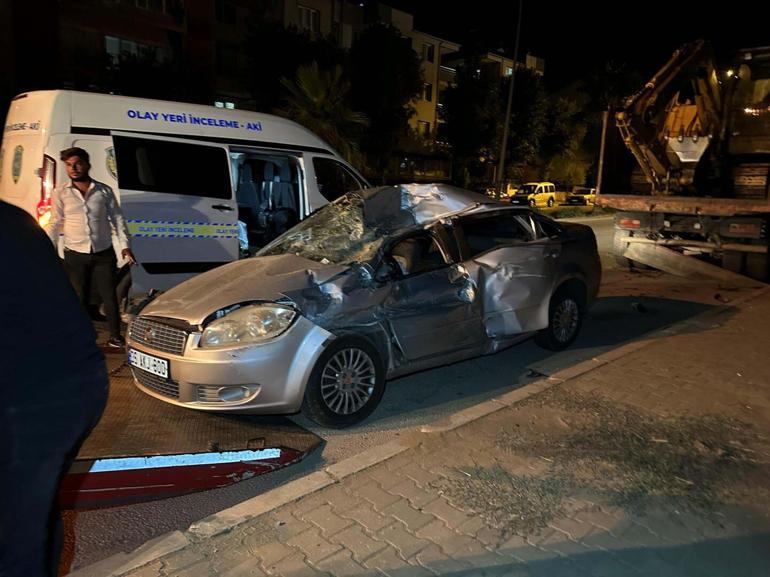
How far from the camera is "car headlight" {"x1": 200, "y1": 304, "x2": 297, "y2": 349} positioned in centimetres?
397

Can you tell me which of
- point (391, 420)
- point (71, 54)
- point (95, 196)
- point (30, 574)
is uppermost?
point (71, 54)

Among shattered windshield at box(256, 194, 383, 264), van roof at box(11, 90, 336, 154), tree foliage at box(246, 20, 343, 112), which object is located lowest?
shattered windshield at box(256, 194, 383, 264)

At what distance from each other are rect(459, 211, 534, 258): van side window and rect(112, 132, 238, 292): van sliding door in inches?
129

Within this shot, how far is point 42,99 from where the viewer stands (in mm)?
6258

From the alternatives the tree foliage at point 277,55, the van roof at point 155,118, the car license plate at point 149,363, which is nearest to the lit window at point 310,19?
the tree foliage at point 277,55

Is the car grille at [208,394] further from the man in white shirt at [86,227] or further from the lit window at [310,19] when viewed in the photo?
the lit window at [310,19]

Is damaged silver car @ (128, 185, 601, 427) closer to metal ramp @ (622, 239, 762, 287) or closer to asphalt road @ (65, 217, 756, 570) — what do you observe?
asphalt road @ (65, 217, 756, 570)

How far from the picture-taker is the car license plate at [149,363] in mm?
4074

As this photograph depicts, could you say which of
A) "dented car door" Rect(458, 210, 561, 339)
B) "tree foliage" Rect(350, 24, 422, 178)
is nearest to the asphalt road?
"dented car door" Rect(458, 210, 561, 339)

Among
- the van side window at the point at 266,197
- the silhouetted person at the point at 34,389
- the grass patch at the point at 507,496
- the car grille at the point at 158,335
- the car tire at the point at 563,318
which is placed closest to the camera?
the silhouetted person at the point at 34,389

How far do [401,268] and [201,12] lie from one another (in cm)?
2980

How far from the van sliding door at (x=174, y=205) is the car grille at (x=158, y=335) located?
2.54 meters

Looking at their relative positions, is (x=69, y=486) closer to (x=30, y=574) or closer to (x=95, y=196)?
(x=30, y=574)

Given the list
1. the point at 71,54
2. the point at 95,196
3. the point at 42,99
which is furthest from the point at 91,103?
the point at 71,54
